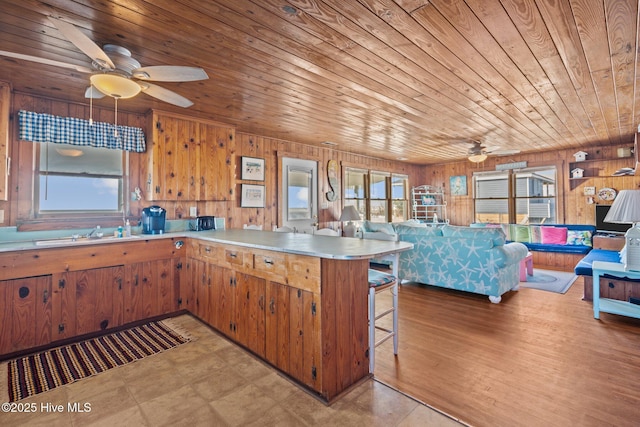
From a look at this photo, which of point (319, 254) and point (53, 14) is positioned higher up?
point (53, 14)

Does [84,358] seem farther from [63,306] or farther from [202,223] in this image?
[202,223]

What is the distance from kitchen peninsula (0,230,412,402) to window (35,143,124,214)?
0.67 meters

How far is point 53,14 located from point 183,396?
2521 mm

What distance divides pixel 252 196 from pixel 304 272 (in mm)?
3065

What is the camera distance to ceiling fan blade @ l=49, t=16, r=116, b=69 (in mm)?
1551

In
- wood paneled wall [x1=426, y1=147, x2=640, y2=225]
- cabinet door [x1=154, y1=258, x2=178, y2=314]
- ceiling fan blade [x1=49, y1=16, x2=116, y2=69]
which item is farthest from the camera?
wood paneled wall [x1=426, y1=147, x2=640, y2=225]

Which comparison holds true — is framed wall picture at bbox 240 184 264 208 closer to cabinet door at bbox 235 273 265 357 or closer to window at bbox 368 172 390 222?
cabinet door at bbox 235 273 265 357

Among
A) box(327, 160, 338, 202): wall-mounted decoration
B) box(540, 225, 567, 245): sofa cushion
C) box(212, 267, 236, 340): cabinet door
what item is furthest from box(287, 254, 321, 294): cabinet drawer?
box(540, 225, 567, 245): sofa cushion

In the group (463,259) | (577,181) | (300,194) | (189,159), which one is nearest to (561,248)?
(577,181)

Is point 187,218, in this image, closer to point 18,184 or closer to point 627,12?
point 18,184

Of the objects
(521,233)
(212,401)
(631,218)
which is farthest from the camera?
(521,233)

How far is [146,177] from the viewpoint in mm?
3732

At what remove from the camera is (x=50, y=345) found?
274 centimetres

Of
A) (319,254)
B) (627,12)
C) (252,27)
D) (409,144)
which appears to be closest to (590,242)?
(409,144)
